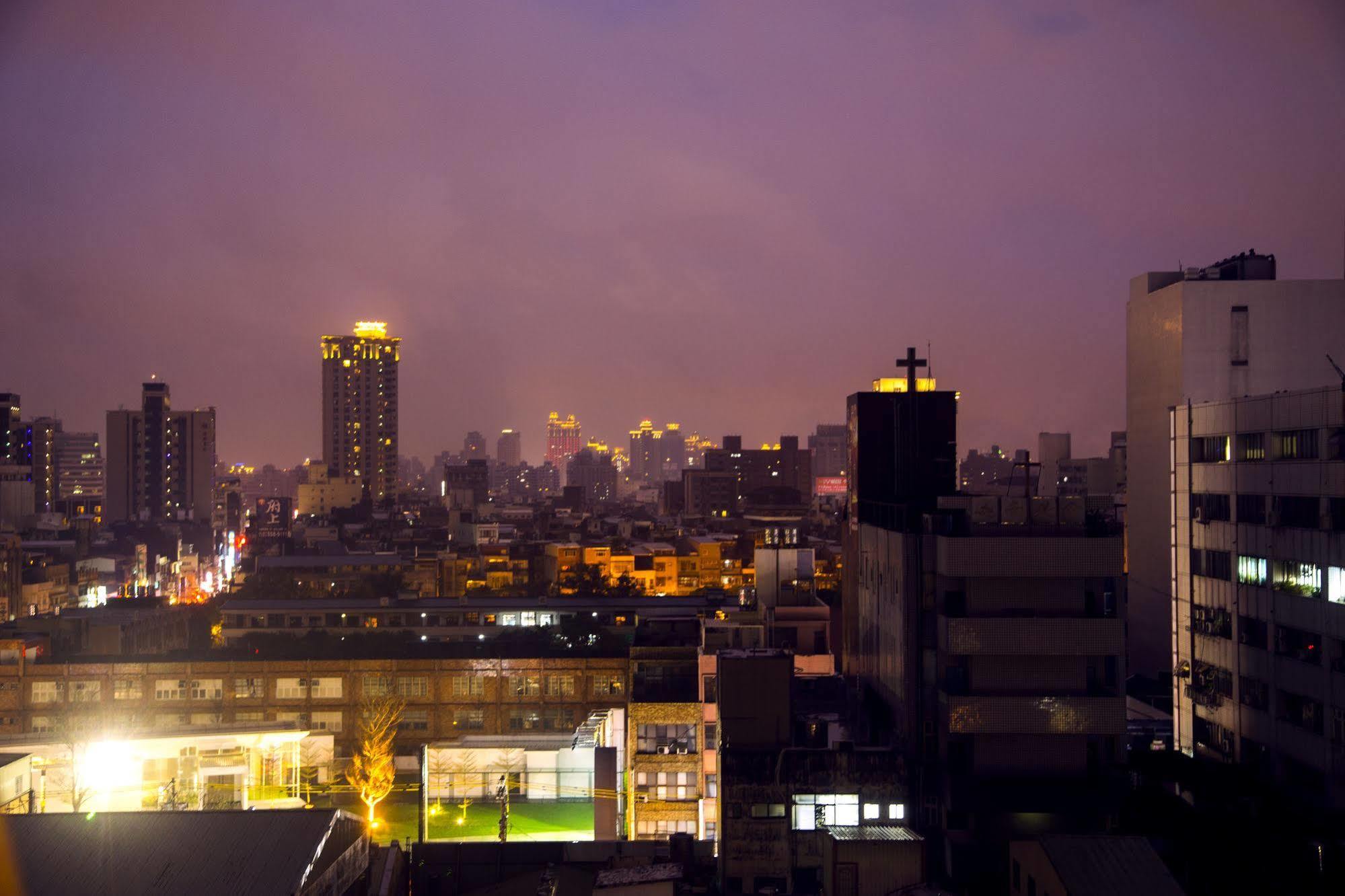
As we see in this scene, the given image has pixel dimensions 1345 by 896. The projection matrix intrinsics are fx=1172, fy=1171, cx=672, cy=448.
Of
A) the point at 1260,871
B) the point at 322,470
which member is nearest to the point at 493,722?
the point at 1260,871

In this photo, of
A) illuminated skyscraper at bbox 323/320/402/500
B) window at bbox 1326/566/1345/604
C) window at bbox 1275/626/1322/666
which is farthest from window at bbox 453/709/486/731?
illuminated skyscraper at bbox 323/320/402/500

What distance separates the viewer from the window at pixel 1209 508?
2120cm

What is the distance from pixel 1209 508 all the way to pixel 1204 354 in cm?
815

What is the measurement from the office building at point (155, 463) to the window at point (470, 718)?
Answer: 75753 mm

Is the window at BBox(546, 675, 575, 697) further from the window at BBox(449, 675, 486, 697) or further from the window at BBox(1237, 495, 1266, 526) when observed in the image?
the window at BBox(1237, 495, 1266, 526)

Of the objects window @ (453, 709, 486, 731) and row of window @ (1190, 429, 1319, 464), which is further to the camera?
window @ (453, 709, 486, 731)

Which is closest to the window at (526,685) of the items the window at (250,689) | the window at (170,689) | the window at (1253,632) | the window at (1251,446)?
the window at (250,689)

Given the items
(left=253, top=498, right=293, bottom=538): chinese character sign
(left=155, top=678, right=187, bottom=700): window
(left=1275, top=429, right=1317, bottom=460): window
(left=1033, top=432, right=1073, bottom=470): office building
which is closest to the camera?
(left=1275, top=429, right=1317, bottom=460): window

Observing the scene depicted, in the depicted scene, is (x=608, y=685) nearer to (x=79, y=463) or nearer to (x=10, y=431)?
(x=10, y=431)

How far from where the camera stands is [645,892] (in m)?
14.0

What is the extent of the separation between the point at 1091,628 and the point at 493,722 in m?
15.3

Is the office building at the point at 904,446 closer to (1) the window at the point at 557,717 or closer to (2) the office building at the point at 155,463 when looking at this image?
(1) the window at the point at 557,717

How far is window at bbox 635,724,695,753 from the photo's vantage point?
2055cm

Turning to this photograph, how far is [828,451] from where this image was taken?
17512cm
